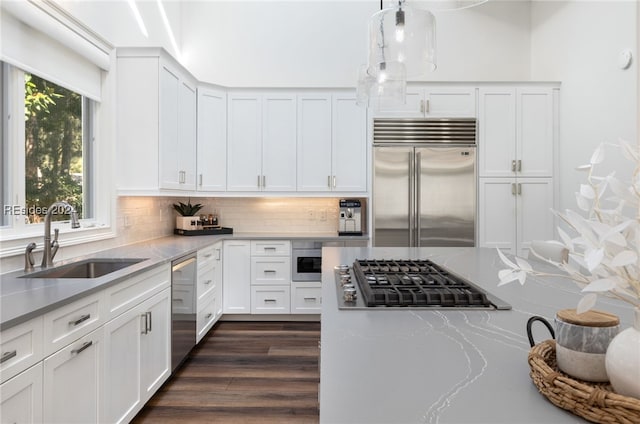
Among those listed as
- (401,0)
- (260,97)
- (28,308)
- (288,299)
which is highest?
(260,97)

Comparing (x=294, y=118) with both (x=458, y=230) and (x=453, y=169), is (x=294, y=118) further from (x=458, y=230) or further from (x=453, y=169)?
(x=458, y=230)

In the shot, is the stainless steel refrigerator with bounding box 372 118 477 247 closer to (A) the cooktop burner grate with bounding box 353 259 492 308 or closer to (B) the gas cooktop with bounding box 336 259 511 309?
(A) the cooktop burner grate with bounding box 353 259 492 308

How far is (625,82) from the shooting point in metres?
3.12

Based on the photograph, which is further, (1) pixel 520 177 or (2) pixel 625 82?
(1) pixel 520 177

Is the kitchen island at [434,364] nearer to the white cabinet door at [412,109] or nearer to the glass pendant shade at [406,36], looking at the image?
the glass pendant shade at [406,36]

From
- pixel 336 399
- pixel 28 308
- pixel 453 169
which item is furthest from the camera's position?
pixel 453 169

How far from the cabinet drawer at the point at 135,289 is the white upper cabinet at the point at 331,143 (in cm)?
202

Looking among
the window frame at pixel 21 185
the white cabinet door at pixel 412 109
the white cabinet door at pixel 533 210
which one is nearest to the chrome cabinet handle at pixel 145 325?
the window frame at pixel 21 185

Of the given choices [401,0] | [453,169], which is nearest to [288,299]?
[453,169]

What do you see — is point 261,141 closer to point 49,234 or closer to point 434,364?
point 49,234

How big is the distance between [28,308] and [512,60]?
521 centimetres

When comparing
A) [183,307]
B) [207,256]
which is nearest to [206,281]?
[207,256]

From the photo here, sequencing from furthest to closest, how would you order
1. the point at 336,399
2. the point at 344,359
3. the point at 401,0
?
the point at 401,0 → the point at 344,359 → the point at 336,399

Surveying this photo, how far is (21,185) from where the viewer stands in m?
2.22
